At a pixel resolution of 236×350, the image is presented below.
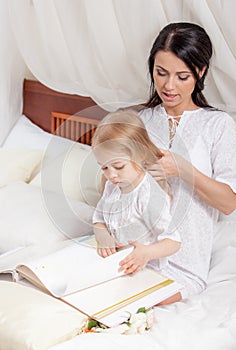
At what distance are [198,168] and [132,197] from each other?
9.3 inches

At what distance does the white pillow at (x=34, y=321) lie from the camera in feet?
4.29

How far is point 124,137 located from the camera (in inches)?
58.9

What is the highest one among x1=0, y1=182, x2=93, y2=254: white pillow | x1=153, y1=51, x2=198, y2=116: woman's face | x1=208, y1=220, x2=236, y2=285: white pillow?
x1=153, y1=51, x2=198, y2=116: woman's face

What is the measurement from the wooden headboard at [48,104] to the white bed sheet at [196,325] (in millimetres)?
879

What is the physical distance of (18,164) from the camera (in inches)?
94.2

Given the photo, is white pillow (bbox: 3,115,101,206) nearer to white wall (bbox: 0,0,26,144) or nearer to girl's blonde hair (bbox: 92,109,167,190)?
girl's blonde hair (bbox: 92,109,167,190)

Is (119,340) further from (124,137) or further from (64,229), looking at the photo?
(64,229)

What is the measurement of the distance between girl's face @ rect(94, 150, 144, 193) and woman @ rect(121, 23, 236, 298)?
0.24 ft

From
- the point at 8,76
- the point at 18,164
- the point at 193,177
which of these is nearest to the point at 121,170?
the point at 193,177

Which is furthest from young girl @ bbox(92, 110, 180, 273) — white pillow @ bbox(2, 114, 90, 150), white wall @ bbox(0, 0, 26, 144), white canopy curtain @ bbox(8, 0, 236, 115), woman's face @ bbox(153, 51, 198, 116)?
white wall @ bbox(0, 0, 26, 144)

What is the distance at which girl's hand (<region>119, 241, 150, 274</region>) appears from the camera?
158 cm

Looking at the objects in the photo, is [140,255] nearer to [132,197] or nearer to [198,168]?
[132,197]

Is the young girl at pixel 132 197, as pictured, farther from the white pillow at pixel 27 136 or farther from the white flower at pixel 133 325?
the white pillow at pixel 27 136

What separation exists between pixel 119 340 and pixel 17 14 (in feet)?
5.07
